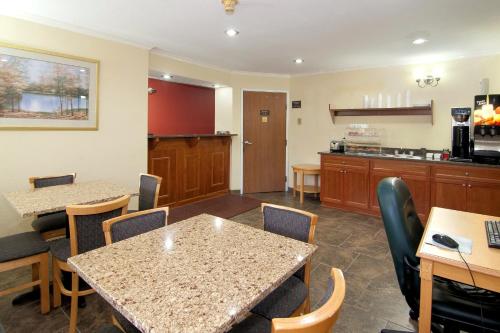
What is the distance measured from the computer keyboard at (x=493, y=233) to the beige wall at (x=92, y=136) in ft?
11.7

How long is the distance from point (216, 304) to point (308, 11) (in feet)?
8.79

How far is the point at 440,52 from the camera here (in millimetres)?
3934

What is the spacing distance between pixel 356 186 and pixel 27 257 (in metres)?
4.01

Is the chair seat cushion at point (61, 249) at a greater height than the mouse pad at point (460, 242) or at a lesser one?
lesser

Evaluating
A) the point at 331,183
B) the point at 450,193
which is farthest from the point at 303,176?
the point at 450,193

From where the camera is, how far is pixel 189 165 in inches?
191

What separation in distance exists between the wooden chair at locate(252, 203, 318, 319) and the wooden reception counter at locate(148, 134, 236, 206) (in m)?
2.92

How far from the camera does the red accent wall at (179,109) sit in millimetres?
6012

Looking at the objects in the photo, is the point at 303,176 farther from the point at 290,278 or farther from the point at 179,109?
the point at 290,278

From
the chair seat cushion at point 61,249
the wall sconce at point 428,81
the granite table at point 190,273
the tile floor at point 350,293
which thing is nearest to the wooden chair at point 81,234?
the chair seat cushion at point 61,249

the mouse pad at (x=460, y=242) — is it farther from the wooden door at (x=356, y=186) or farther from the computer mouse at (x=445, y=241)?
the wooden door at (x=356, y=186)

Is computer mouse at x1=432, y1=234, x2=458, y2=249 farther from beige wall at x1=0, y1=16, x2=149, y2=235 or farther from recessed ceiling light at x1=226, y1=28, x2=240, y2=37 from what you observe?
beige wall at x1=0, y1=16, x2=149, y2=235

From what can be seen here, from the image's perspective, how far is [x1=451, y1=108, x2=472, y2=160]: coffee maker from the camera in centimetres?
384

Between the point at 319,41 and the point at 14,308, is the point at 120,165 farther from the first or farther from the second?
the point at 319,41
